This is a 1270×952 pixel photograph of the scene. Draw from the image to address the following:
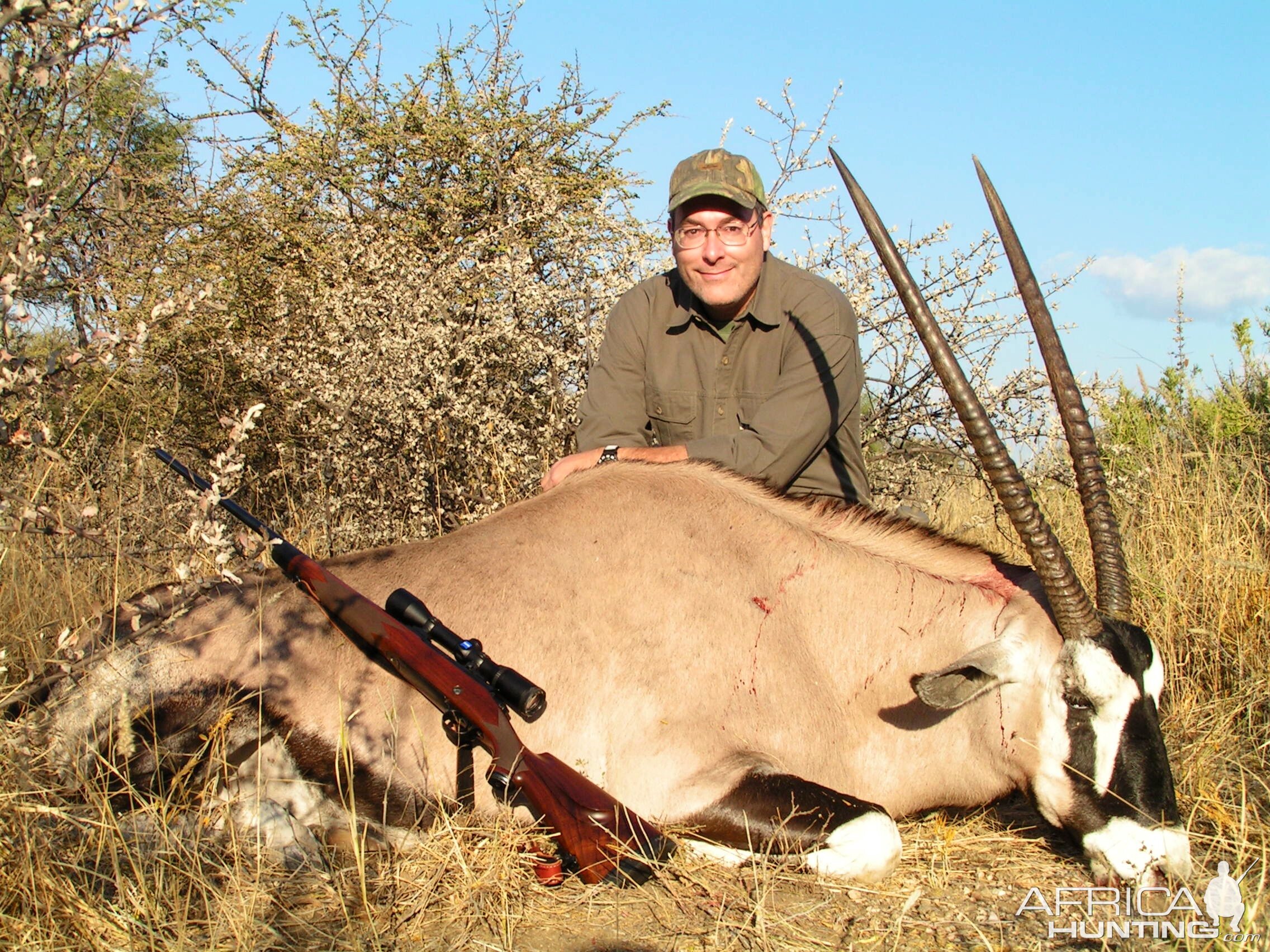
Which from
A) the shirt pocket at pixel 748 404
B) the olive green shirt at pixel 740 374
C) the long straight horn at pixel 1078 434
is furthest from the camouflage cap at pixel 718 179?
the long straight horn at pixel 1078 434

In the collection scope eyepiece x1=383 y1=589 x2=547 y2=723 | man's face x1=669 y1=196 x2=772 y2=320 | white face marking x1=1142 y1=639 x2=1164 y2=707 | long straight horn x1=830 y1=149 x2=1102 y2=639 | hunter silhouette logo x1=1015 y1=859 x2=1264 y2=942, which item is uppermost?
man's face x1=669 y1=196 x2=772 y2=320

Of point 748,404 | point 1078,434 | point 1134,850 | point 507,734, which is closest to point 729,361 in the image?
point 748,404

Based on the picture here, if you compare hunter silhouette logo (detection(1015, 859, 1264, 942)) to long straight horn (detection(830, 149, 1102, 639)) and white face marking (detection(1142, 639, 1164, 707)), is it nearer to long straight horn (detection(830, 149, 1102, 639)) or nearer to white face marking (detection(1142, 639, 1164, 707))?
white face marking (detection(1142, 639, 1164, 707))

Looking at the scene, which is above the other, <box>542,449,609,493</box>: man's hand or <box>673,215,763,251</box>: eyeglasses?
<box>673,215,763,251</box>: eyeglasses

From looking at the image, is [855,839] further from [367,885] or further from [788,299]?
[788,299]

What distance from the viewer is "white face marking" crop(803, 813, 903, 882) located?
2873mm

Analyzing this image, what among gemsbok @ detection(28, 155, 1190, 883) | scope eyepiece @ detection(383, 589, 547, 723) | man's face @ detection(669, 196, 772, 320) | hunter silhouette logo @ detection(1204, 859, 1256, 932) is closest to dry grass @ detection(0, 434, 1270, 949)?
hunter silhouette logo @ detection(1204, 859, 1256, 932)

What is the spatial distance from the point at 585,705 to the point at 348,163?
531 cm

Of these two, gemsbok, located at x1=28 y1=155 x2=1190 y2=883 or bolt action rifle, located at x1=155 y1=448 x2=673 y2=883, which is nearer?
bolt action rifle, located at x1=155 y1=448 x2=673 y2=883

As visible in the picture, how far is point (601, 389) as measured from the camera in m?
4.76

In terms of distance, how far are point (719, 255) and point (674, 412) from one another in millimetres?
750

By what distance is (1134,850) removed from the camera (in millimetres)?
2883

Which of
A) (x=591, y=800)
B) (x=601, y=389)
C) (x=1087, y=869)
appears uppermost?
(x=601, y=389)

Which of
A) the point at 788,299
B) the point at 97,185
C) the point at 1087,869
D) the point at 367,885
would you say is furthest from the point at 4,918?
the point at 97,185
